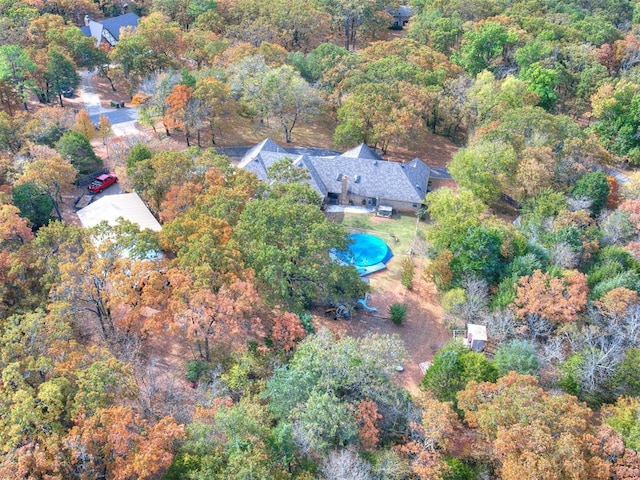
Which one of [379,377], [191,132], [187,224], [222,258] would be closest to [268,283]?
[222,258]

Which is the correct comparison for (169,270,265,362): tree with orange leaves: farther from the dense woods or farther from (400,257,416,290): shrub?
(400,257,416,290): shrub

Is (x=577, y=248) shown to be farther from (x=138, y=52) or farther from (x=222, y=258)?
(x=138, y=52)

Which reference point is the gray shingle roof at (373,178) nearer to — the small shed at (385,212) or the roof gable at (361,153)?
the small shed at (385,212)

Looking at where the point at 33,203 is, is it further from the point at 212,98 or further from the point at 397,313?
the point at 397,313

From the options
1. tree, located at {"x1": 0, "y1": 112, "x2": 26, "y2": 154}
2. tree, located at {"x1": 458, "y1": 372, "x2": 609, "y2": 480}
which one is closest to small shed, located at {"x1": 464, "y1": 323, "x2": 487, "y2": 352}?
tree, located at {"x1": 458, "y1": 372, "x2": 609, "y2": 480}

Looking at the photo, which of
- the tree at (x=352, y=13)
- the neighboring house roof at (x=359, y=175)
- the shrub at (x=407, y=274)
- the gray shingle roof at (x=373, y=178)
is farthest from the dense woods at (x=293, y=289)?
the tree at (x=352, y=13)

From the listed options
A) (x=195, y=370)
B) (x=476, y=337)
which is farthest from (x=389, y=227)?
(x=195, y=370)
